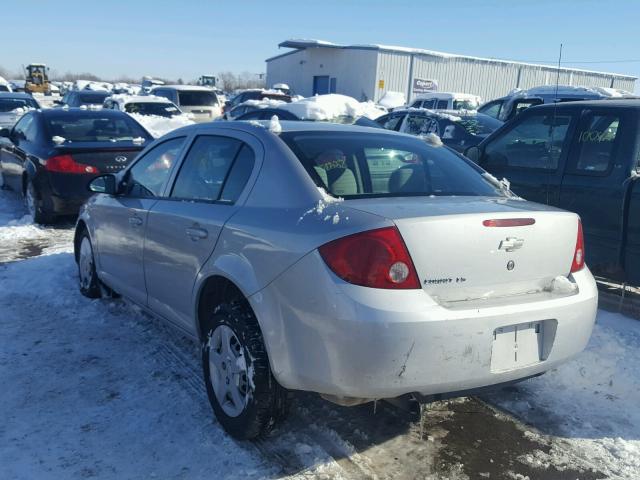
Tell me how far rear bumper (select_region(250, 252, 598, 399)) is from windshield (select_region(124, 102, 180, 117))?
48.8ft

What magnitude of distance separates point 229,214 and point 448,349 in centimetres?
135

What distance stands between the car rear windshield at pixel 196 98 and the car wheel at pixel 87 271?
602 inches

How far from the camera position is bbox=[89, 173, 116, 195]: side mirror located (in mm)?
4652

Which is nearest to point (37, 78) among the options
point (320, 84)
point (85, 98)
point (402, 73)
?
point (320, 84)

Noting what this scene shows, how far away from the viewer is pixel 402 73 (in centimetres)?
4438

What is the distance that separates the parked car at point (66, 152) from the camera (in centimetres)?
779

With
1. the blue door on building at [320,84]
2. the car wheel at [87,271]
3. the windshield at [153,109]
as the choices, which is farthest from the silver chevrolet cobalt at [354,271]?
the blue door on building at [320,84]

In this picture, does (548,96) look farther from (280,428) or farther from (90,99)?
(280,428)

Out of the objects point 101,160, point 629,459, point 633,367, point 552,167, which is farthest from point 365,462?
point 101,160

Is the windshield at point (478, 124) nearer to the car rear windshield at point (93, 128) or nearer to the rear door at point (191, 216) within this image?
the car rear windshield at point (93, 128)

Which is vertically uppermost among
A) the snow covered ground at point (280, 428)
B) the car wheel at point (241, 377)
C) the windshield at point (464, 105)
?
the windshield at point (464, 105)

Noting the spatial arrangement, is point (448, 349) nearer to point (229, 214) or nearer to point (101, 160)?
point (229, 214)

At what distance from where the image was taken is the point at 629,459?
10.2ft

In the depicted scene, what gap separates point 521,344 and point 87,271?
3.91 m
